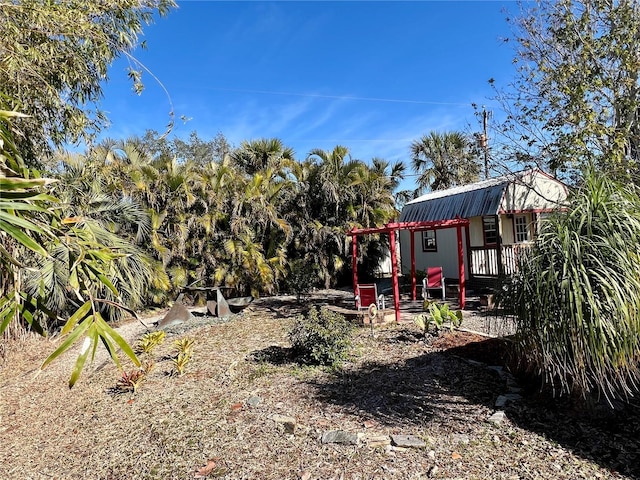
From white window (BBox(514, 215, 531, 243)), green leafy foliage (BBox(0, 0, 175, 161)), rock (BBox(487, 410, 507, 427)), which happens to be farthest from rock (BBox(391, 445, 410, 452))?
white window (BBox(514, 215, 531, 243))

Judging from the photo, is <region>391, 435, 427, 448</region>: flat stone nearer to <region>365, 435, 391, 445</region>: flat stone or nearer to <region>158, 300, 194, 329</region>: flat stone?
<region>365, 435, 391, 445</region>: flat stone

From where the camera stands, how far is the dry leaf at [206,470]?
3.36m

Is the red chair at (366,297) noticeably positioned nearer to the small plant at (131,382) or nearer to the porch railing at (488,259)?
the porch railing at (488,259)

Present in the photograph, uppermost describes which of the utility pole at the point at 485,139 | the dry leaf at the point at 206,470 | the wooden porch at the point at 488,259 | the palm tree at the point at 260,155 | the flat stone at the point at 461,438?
the palm tree at the point at 260,155

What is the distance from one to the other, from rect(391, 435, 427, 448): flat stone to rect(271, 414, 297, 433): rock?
101cm

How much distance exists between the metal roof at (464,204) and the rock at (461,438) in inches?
299

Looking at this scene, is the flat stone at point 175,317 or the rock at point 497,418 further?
the flat stone at point 175,317

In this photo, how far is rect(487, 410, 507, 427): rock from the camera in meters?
3.79

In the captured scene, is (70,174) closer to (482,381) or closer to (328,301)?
(328,301)

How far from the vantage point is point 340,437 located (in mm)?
3715

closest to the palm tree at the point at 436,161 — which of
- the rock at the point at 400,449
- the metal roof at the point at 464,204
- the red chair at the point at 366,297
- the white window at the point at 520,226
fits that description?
the metal roof at the point at 464,204

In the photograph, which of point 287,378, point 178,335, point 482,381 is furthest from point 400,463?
point 178,335

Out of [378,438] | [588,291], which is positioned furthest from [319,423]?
[588,291]

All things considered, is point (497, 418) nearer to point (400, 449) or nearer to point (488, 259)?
point (400, 449)
